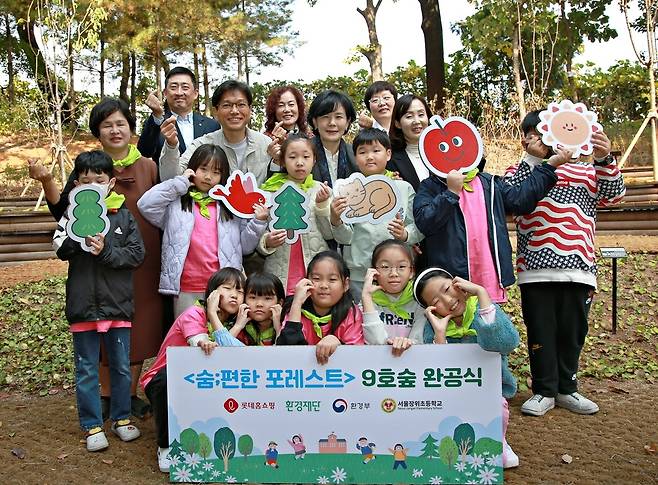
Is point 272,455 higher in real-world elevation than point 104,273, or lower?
lower

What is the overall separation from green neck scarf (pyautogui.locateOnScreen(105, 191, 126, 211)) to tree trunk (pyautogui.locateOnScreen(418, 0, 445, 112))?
11.9 m

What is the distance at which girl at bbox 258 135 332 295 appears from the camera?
140 inches

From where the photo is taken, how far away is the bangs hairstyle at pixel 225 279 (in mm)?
3381

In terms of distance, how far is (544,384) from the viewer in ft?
13.1

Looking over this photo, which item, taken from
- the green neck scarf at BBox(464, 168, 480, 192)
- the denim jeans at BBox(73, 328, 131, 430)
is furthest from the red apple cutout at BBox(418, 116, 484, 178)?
the denim jeans at BBox(73, 328, 131, 430)

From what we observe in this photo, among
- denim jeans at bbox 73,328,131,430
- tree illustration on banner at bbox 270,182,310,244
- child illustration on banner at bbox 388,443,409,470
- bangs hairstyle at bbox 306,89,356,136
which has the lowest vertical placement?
child illustration on banner at bbox 388,443,409,470

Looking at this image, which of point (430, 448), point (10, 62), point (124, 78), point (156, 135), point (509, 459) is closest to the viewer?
point (430, 448)

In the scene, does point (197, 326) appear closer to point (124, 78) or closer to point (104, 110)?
point (104, 110)

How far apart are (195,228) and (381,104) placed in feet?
4.48

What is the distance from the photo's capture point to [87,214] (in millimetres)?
3406

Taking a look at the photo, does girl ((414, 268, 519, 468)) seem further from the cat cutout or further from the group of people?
the cat cutout

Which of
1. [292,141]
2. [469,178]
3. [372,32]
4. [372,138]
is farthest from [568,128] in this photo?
[372,32]

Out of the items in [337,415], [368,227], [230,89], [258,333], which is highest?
[230,89]

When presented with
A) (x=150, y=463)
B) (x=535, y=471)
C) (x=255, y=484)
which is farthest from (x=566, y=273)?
(x=150, y=463)
